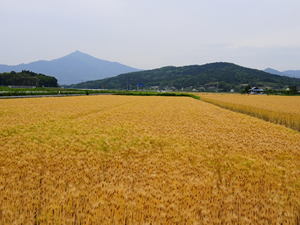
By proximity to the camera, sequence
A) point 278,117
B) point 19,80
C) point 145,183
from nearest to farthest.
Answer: point 145,183 < point 278,117 < point 19,80

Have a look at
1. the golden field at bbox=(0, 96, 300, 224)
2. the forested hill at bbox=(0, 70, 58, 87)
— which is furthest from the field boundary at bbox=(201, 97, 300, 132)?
the forested hill at bbox=(0, 70, 58, 87)

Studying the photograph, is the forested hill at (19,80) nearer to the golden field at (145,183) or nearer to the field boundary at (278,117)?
the field boundary at (278,117)

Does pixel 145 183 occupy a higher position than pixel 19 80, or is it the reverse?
pixel 19 80

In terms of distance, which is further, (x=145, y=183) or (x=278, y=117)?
(x=278, y=117)

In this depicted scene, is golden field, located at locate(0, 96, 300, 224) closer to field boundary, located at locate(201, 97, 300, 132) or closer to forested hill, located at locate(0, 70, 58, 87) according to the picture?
field boundary, located at locate(201, 97, 300, 132)

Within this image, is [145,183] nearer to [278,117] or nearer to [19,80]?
[278,117]

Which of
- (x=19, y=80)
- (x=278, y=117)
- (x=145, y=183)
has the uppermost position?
(x=19, y=80)

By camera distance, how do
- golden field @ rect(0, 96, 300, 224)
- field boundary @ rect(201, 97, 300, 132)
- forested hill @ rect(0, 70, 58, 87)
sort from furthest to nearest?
forested hill @ rect(0, 70, 58, 87) < field boundary @ rect(201, 97, 300, 132) < golden field @ rect(0, 96, 300, 224)

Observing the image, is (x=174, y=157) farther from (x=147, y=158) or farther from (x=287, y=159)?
(x=287, y=159)

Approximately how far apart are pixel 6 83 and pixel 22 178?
17131 cm

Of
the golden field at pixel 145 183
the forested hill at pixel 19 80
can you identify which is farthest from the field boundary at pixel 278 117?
the forested hill at pixel 19 80

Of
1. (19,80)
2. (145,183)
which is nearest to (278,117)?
(145,183)

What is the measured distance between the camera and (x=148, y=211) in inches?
115

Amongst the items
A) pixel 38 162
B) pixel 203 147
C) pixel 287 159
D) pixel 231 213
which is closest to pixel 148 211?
pixel 231 213
